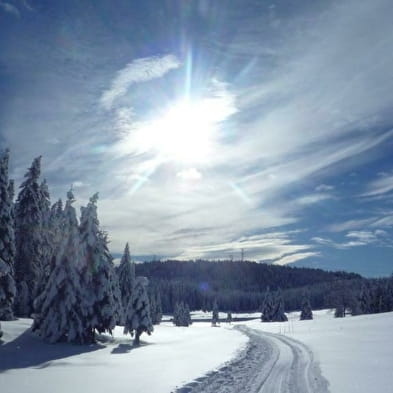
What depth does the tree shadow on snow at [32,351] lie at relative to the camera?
20.8 metres

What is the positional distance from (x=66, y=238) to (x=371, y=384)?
25.2 metres

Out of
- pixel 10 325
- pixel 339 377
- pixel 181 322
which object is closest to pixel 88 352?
pixel 10 325

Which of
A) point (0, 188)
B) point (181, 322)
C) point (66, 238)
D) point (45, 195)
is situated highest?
point (45, 195)

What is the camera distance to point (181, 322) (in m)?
95.2

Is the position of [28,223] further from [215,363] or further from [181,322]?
[181,322]

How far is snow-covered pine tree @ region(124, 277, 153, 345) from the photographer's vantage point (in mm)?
35575

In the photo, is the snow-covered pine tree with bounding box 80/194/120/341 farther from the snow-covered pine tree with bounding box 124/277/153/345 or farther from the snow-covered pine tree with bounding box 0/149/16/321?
the snow-covered pine tree with bounding box 0/149/16/321

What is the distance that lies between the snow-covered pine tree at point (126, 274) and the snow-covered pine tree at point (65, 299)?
30.1 metres


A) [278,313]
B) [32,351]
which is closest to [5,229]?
[32,351]

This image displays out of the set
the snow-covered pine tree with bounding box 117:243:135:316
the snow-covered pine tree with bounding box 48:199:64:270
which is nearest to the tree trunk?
the snow-covered pine tree with bounding box 48:199:64:270

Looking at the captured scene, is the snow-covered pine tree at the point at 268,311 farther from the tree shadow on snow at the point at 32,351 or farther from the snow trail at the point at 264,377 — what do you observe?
the snow trail at the point at 264,377

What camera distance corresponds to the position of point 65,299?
31.0 metres

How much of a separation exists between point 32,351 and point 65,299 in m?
5.79

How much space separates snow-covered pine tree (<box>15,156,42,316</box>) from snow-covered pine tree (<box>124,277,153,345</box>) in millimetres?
9621
